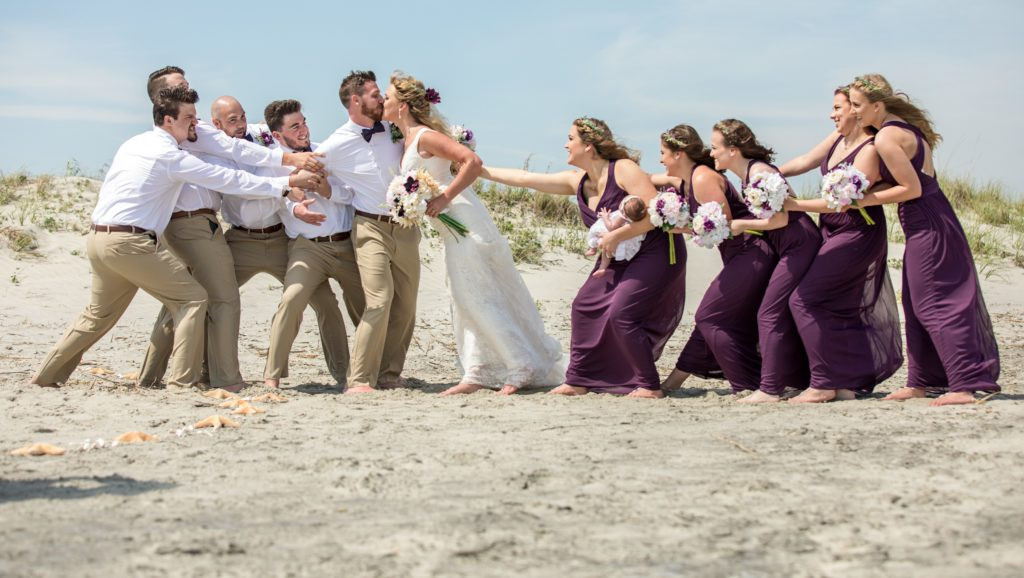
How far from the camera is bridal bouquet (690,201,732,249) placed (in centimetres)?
795

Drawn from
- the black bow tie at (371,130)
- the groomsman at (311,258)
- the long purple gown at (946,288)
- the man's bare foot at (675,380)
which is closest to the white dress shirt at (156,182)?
the groomsman at (311,258)

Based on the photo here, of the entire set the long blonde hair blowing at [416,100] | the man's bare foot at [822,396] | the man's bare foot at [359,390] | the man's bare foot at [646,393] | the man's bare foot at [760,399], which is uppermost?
the long blonde hair blowing at [416,100]

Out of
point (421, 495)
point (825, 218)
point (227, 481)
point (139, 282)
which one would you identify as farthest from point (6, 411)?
point (825, 218)

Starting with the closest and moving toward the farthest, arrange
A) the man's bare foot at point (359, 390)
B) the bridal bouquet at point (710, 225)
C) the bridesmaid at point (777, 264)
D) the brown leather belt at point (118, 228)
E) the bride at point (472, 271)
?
1. the bridal bouquet at point (710, 225)
2. the bridesmaid at point (777, 264)
3. the brown leather belt at point (118, 228)
4. the bride at point (472, 271)
5. the man's bare foot at point (359, 390)

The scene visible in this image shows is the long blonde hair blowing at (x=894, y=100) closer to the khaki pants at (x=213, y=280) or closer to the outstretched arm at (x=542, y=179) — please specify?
the outstretched arm at (x=542, y=179)

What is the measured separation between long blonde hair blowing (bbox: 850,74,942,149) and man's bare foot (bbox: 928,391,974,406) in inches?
66.2

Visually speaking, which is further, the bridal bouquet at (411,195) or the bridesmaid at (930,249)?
the bridal bouquet at (411,195)

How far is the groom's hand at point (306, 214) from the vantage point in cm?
858

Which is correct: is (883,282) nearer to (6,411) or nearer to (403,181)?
(403,181)

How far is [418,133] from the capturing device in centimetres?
855

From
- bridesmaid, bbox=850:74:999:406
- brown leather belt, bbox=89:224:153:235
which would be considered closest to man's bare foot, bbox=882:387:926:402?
bridesmaid, bbox=850:74:999:406

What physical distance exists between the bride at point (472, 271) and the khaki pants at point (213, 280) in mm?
1568

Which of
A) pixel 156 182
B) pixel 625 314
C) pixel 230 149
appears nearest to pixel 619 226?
pixel 625 314

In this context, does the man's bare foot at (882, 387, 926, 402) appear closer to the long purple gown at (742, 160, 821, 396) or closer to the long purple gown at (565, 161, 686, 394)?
the long purple gown at (742, 160, 821, 396)
